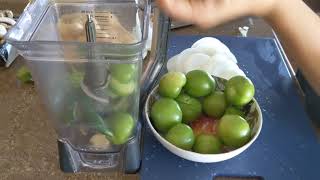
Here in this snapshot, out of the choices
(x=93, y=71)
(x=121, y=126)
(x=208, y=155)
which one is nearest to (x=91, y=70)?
(x=93, y=71)

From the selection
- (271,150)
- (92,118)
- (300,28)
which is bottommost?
(271,150)

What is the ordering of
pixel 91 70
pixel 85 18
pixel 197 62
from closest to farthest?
pixel 91 70, pixel 85 18, pixel 197 62

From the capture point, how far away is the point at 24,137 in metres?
0.70

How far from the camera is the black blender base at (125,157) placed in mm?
634

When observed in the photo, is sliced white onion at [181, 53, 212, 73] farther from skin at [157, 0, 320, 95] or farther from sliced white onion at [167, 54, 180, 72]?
skin at [157, 0, 320, 95]

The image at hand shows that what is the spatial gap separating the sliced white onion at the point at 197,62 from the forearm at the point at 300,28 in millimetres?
163

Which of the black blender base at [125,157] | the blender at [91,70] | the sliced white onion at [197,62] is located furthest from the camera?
the sliced white onion at [197,62]

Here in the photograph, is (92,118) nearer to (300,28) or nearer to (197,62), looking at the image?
(197,62)

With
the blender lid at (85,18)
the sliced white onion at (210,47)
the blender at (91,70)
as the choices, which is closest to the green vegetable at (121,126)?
the blender at (91,70)

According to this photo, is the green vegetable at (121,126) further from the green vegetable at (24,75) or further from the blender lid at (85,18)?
the green vegetable at (24,75)

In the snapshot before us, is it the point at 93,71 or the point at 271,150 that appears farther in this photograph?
the point at 271,150

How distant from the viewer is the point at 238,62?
2.91 feet

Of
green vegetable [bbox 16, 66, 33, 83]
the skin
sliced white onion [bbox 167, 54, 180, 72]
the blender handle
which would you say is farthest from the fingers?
green vegetable [bbox 16, 66, 33, 83]

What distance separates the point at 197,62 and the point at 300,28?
0.71 feet
